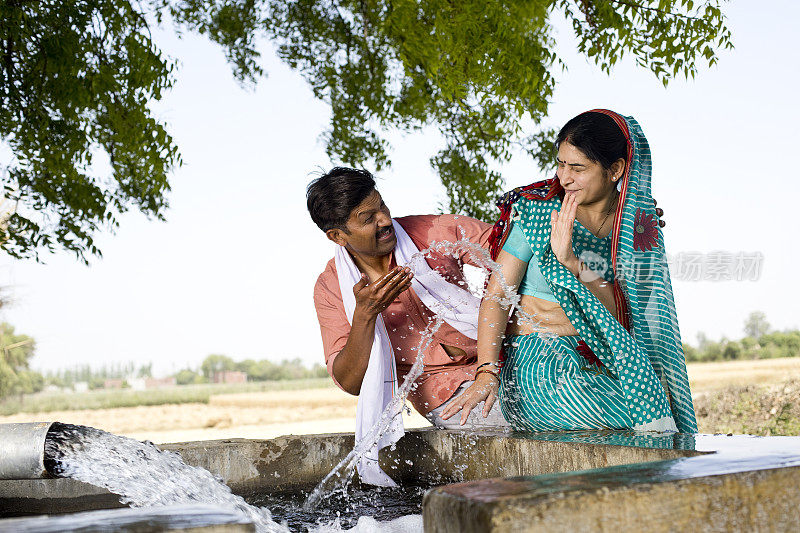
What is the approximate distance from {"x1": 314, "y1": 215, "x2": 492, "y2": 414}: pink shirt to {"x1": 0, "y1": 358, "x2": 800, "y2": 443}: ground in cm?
746

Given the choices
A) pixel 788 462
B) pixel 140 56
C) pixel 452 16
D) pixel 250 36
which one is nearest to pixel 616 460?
pixel 788 462

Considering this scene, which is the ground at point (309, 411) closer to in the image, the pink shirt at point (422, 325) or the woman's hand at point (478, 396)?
the pink shirt at point (422, 325)

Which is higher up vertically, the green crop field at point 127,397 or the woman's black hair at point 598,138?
the woman's black hair at point 598,138

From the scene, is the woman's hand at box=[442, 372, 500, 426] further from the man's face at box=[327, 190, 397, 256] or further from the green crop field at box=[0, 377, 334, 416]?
the green crop field at box=[0, 377, 334, 416]

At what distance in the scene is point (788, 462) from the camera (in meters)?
1.44

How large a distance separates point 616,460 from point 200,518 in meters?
1.39

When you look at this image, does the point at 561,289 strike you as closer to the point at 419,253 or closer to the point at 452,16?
the point at 419,253

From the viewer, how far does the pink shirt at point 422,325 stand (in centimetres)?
358

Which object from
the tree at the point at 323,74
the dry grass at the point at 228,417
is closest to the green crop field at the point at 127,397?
the dry grass at the point at 228,417

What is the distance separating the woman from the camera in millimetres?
2828

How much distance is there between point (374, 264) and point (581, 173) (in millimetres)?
1171

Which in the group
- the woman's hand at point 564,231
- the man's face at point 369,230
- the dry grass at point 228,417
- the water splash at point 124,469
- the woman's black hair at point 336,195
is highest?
the woman's black hair at point 336,195

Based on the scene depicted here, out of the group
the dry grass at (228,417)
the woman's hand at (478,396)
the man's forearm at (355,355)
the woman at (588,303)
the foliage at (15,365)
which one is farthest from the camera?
the dry grass at (228,417)

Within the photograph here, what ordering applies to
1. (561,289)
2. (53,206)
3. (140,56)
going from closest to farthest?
(561,289) < (140,56) < (53,206)
